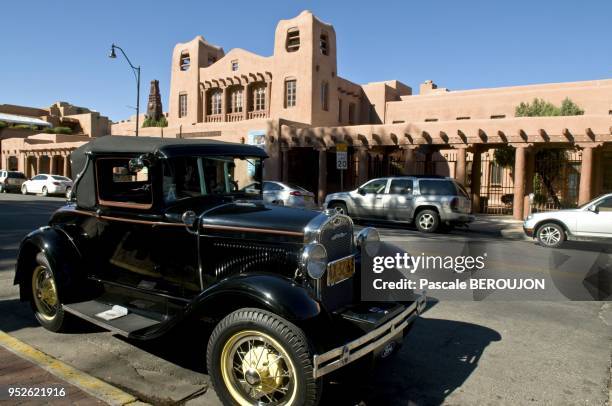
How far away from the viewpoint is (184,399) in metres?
3.48

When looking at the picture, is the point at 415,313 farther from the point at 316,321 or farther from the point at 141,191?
the point at 141,191

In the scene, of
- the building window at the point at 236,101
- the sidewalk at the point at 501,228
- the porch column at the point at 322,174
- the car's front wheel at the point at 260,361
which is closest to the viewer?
the car's front wheel at the point at 260,361

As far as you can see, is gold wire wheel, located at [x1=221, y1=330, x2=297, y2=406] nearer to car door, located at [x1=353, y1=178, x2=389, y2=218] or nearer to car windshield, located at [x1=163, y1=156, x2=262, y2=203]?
car windshield, located at [x1=163, y1=156, x2=262, y2=203]

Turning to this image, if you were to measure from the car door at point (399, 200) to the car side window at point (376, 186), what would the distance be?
27cm

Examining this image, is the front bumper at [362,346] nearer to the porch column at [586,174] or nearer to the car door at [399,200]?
the car door at [399,200]

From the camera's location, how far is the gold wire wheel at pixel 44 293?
491cm

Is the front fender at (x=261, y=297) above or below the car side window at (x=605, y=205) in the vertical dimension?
below

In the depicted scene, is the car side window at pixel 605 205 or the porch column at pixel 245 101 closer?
the car side window at pixel 605 205

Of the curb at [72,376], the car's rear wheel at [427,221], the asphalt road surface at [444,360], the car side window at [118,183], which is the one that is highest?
the car side window at [118,183]

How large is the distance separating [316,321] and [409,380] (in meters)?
1.30

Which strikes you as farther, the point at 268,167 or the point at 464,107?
the point at 464,107

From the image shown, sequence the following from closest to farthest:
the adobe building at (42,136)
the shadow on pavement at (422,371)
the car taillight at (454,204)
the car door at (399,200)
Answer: the shadow on pavement at (422,371)
the car taillight at (454,204)
the car door at (399,200)
the adobe building at (42,136)

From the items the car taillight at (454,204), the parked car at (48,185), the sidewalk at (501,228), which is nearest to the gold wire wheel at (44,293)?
the car taillight at (454,204)

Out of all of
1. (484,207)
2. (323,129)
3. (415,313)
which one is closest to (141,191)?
(415,313)
